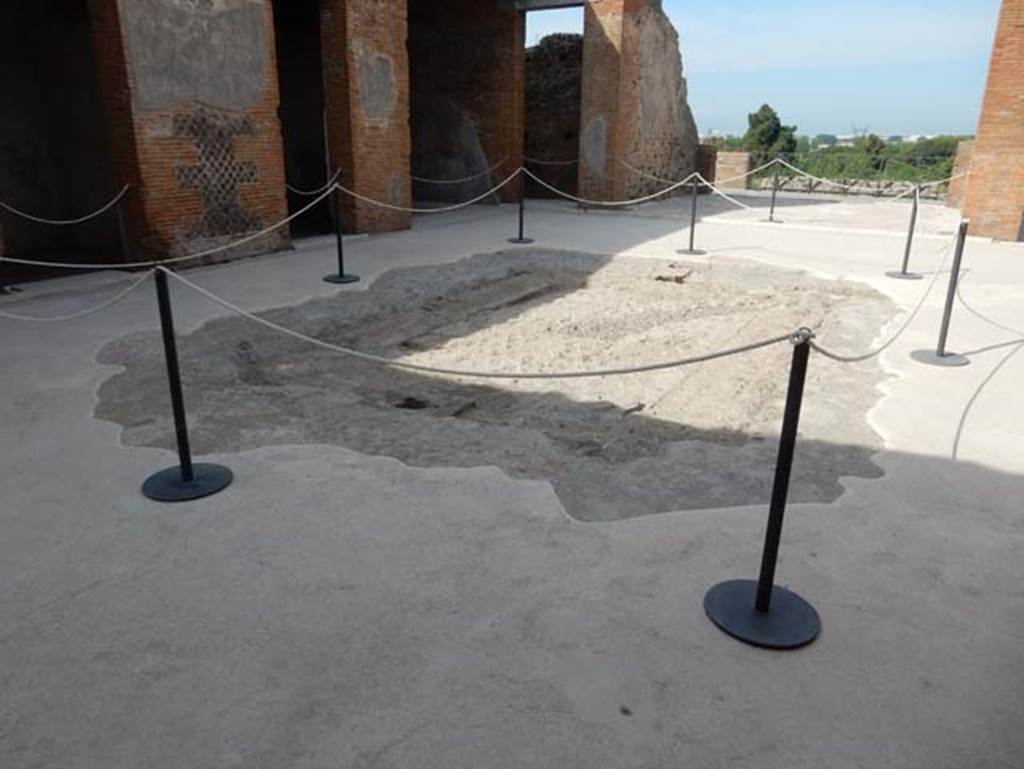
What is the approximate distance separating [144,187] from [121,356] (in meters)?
3.44

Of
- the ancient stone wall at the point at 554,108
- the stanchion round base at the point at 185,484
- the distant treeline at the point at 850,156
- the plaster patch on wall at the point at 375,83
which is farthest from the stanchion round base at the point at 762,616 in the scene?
the distant treeline at the point at 850,156

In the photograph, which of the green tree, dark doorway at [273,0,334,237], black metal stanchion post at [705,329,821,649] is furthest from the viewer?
the green tree

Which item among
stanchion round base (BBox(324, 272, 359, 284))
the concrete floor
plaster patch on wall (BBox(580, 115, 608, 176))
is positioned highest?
plaster patch on wall (BBox(580, 115, 608, 176))

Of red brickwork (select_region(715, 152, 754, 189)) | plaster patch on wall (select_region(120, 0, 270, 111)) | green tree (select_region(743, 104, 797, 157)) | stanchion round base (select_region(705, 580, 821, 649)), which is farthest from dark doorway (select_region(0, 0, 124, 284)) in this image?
green tree (select_region(743, 104, 797, 157))

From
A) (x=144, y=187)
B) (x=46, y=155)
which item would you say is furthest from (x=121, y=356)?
(x=46, y=155)

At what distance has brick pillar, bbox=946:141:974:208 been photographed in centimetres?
1510

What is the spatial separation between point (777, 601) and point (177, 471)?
2885mm

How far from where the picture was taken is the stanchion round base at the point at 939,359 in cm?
571

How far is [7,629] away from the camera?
8.71 ft

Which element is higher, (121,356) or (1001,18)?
(1001,18)

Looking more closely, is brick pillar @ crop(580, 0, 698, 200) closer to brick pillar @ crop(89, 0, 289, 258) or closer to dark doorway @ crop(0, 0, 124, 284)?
brick pillar @ crop(89, 0, 289, 258)

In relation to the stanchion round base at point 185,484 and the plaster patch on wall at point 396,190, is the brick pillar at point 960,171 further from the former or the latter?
the stanchion round base at point 185,484

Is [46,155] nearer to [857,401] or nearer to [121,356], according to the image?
[121,356]

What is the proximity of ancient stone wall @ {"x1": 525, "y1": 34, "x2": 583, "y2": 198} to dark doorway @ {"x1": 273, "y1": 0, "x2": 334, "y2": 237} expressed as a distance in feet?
20.4
